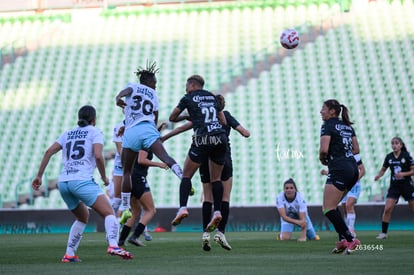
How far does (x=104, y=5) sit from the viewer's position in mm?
33344

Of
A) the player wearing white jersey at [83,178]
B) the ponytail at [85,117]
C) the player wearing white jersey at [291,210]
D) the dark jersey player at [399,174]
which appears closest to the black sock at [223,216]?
the player wearing white jersey at [83,178]

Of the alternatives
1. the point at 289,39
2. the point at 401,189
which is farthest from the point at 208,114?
the point at 289,39

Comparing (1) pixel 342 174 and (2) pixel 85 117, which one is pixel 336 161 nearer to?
(1) pixel 342 174

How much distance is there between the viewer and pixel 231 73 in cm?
2892

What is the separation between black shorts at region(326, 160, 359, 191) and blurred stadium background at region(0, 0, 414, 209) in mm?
11803

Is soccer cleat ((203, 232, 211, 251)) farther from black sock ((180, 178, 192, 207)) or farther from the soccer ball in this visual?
the soccer ball

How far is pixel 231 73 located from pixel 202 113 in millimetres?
17712

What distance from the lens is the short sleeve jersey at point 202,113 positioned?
11.3 metres

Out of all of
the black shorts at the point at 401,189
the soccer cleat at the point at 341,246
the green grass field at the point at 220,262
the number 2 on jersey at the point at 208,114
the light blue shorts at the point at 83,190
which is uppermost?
the number 2 on jersey at the point at 208,114

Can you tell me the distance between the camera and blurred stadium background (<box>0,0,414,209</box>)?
25438mm

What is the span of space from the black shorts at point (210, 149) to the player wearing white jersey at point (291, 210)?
16.6ft

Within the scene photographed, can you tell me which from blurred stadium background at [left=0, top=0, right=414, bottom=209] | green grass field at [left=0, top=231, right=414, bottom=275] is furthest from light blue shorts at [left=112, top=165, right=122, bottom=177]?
blurred stadium background at [left=0, top=0, right=414, bottom=209]

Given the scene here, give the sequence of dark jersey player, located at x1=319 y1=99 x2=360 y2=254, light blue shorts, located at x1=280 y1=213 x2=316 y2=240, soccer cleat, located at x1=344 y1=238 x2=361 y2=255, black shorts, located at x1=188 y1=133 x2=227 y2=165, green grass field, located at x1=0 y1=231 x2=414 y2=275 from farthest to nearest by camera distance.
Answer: light blue shorts, located at x1=280 y1=213 x2=316 y2=240 < black shorts, located at x1=188 y1=133 x2=227 y2=165 < dark jersey player, located at x1=319 y1=99 x2=360 y2=254 < soccer cleat, located at x1=344 y1=238 x2=361 y2=255 < green grass field, located at x1=0 y1=231 x2=414 y2=275

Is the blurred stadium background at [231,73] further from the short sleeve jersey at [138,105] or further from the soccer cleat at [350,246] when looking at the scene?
the soccer cleat at [350,246]
